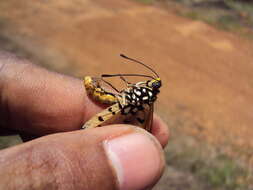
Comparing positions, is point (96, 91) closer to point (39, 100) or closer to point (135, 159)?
point (39, 100)

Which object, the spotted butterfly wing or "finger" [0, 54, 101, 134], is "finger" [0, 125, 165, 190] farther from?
"finger" [0, 54, 101, 134]

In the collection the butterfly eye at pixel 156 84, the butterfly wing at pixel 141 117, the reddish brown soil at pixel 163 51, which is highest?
the butterfly eye at pixel 156 84

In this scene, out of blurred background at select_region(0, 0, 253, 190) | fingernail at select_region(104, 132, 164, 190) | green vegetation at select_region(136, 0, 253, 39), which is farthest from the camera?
green vegetation at select_region(136, 0, 253, 39)

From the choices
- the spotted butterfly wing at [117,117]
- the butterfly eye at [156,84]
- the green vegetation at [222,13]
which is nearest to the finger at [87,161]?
the spotted butterfly wing at [117,117]

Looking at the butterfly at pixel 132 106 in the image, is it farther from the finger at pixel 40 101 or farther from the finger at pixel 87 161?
the finger at pixel 40 101

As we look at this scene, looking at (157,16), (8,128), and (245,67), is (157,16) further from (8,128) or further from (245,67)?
(8,128)

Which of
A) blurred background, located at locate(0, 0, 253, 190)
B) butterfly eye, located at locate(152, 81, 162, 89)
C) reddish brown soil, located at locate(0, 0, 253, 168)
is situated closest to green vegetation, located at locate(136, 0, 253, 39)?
blurred background, located at locate(0, 0, 253, 190)
